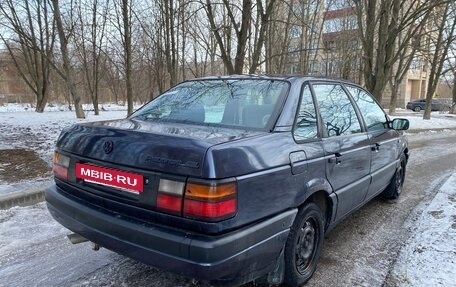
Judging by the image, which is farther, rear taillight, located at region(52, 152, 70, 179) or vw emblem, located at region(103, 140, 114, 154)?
rear taillight, located at region(52, 152, 70, 179)

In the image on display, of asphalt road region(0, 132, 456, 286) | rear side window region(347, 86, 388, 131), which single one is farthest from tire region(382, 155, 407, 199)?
rear side window region(347, 86, 388, 131)

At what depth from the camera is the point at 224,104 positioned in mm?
3059

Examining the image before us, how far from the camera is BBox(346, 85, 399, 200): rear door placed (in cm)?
403

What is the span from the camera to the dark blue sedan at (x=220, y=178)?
2057 mm

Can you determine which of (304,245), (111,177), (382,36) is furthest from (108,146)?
(382,36)

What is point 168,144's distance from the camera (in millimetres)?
2160

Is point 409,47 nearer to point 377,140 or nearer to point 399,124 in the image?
point 399,124

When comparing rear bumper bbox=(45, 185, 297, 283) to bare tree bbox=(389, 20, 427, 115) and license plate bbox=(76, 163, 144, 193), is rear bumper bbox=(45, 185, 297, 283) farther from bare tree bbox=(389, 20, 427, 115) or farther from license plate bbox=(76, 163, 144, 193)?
bare tree bbox=(389, 20, 427, 115)

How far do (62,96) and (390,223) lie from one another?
49708 millimetres

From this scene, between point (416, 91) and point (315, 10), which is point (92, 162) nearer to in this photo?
point (315, 10)

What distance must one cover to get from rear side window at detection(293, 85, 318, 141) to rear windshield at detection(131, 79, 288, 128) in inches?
7.6

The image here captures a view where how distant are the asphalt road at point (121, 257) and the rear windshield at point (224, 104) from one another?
1.29 metres

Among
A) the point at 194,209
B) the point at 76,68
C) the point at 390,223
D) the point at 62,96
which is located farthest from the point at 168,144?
the point at 62,96

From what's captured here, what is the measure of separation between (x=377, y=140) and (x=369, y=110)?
1.35ft
